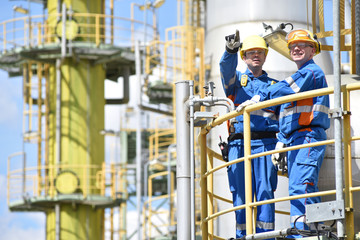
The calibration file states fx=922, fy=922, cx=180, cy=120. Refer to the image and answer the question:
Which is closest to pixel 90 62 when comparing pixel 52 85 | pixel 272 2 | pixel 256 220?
pixel 52 85

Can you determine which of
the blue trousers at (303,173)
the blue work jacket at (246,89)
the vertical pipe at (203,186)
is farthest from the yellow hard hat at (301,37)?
the vertical pipe at (203,186)

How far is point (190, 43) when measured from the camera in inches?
1043

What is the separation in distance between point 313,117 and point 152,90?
2266 centimetres

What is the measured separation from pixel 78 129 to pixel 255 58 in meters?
22.6

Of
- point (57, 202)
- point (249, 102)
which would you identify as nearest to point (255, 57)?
point (249, 102)

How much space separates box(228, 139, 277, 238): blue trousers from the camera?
830 cm

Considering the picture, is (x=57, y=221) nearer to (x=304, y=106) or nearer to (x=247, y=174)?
(x=247, y=174)

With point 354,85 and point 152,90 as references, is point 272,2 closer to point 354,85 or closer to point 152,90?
point 354,85

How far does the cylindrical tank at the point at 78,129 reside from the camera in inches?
1196

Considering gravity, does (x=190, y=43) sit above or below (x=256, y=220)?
above

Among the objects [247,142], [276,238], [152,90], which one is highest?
[152,90]

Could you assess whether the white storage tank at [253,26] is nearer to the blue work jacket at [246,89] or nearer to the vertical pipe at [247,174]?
the blue work jacket at [246,89]

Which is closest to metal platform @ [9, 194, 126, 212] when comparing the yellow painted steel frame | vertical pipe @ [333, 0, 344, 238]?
the yellow painted steel frame

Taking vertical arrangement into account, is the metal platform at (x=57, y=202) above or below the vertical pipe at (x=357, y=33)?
below
